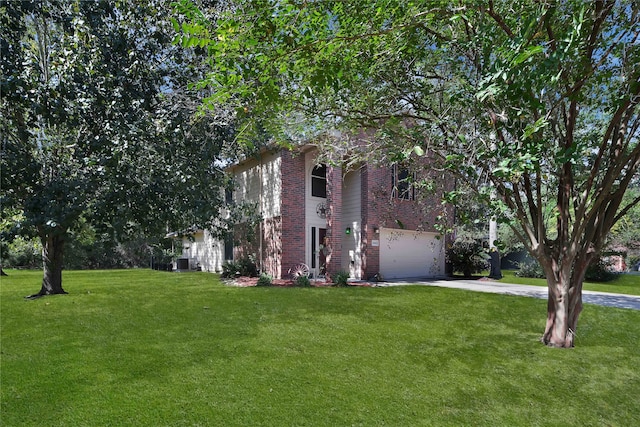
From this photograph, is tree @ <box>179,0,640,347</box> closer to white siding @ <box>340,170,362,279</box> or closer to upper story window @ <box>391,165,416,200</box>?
upper story window @ <box>391,165,416,200</box>

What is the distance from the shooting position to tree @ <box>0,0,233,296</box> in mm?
7801

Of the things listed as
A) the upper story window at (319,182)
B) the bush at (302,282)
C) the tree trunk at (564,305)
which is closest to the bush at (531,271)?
the upper story window at (319,182)

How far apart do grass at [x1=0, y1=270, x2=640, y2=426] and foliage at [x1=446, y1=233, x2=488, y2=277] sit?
26.2ft

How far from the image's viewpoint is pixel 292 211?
47.9 ft

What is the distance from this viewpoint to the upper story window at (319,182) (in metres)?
15.5

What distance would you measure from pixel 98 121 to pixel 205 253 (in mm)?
14253

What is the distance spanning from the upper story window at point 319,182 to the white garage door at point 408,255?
119 inches

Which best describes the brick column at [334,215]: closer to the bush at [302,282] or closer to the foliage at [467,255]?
the bush at [302,282]

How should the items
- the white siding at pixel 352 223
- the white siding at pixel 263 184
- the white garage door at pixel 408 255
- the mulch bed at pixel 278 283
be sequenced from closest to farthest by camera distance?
the mulch bed at pixel 278 283
the white siding at pixel 263 184
the white siding at pixel 352 223
the white garage door at pixel 408 255

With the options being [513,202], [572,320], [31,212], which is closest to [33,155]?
[31,212]

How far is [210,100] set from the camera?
13.8 feet

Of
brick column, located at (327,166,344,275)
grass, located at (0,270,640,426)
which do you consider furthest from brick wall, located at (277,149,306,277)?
grass, located at (0,270,640,426)

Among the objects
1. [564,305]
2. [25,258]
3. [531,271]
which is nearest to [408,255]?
[531,271]

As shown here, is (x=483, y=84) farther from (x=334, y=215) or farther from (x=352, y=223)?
(x=352, y=223)
